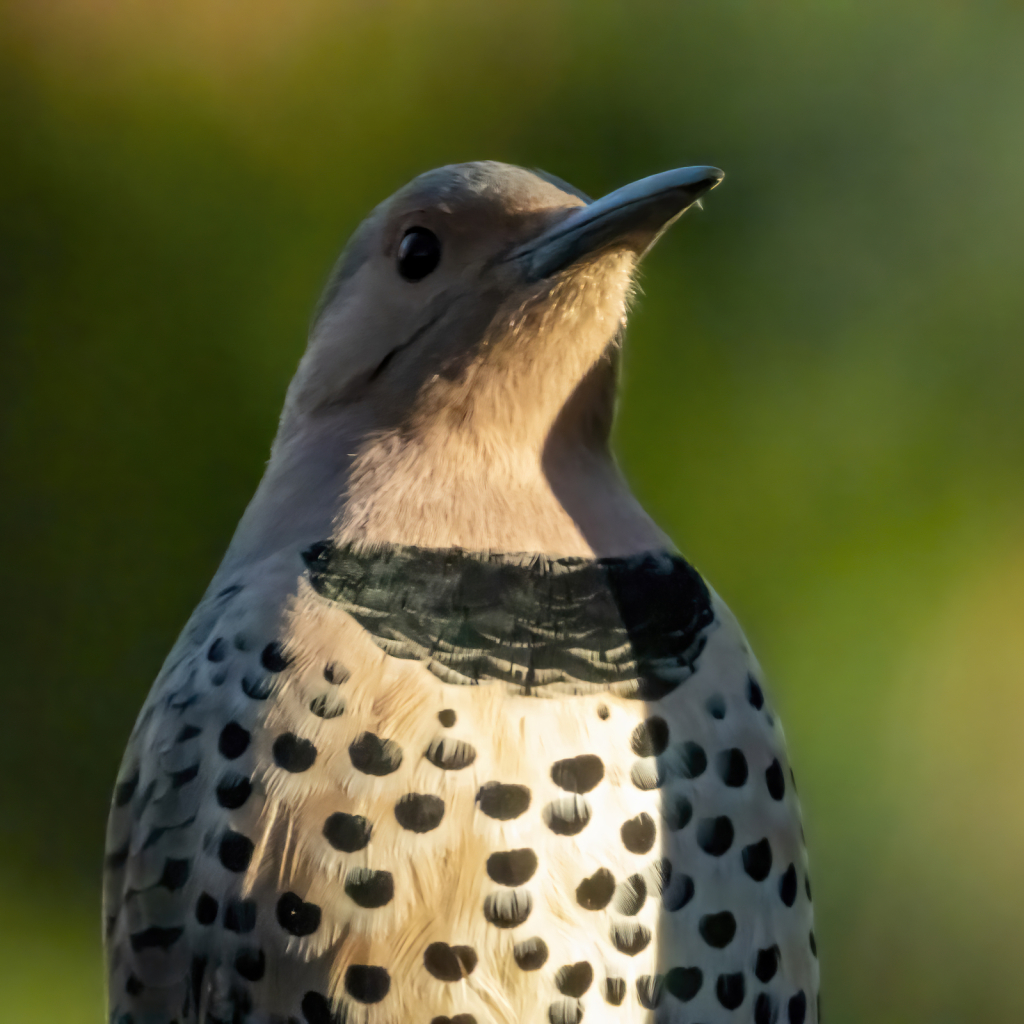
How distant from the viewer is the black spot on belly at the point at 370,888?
60 centimetres

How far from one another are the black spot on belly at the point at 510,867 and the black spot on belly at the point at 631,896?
60mm

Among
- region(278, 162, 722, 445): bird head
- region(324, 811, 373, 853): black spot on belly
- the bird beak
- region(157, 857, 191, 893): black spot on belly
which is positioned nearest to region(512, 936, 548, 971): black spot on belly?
region(324, 811, 373, 853): black spot on belly

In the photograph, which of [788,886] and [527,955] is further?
[788,886]

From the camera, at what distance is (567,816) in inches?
24.3

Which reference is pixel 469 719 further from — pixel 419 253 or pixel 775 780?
pixel 419 253

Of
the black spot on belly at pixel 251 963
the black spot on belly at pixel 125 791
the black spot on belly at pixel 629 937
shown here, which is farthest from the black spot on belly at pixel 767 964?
the black spot on belly at pixel 125 791

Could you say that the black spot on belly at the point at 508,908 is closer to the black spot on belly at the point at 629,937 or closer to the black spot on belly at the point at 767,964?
the black spot on belly at the point at 629,937

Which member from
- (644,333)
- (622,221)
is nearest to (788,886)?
(622,221)

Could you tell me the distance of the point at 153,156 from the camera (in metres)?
1.65

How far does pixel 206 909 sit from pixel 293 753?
0.38ft

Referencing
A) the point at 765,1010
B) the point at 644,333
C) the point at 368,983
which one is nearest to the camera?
the point at 368,983

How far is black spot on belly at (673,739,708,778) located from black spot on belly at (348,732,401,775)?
7.1 inches

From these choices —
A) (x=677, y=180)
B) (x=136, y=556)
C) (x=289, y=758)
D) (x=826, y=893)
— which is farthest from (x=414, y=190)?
(x=826, y=893)

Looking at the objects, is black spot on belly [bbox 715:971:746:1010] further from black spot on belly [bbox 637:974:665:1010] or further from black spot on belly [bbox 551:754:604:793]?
black spot on belly [bbox 551:754:604:793]
